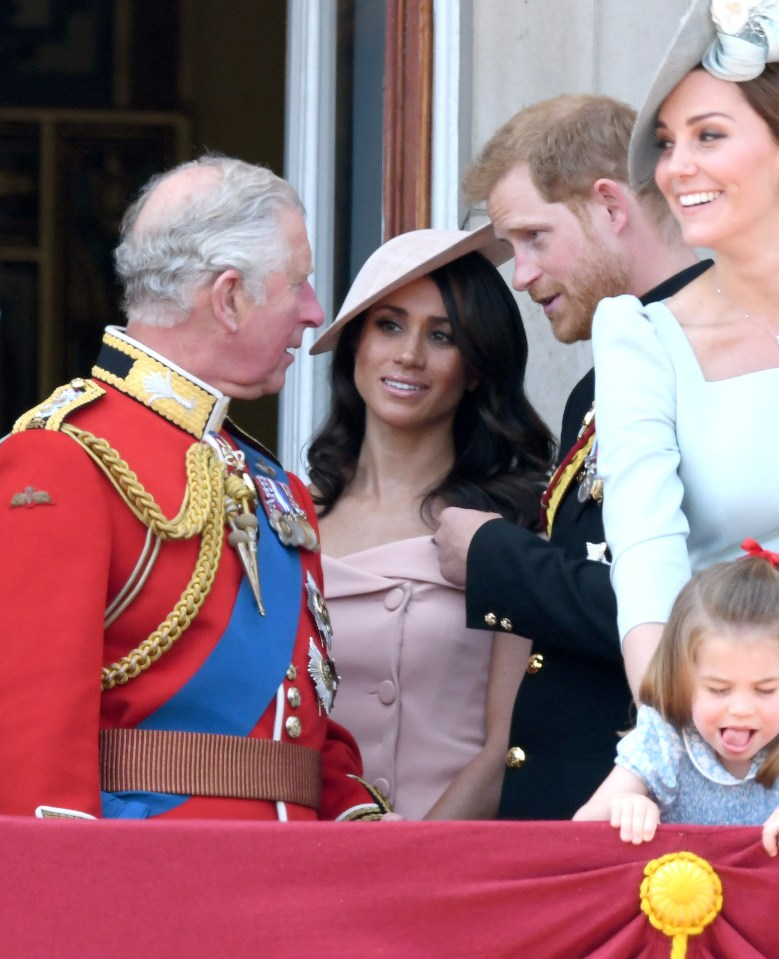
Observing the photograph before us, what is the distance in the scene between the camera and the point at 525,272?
3668mm

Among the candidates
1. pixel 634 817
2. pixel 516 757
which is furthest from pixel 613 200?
pixel 634 817

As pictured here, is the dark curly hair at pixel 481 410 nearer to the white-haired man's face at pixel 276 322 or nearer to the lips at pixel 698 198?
the white-haired man's face at pixel 276 322

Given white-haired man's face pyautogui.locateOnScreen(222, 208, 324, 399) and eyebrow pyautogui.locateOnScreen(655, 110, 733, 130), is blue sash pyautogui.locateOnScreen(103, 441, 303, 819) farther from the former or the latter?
eyebrow pyautogui.locateOnScreen(655, 110, 733, 130)

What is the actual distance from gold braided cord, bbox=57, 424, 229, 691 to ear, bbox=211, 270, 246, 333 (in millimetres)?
285

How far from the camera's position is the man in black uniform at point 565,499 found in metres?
2.97

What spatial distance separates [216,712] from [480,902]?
0.70 m

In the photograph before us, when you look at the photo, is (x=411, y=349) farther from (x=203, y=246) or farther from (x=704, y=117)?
(x=704, y=117)

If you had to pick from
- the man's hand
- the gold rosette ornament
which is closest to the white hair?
the man's hand

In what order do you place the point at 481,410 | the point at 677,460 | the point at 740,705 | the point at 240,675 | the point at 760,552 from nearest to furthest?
the point at 740,705 → the point at 760,552 → the point at 677,460 → the point at 240,675 → the point at 481,410

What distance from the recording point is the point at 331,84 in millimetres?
4695

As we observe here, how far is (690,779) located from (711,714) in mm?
100

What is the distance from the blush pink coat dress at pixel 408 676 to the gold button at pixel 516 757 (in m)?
0.38

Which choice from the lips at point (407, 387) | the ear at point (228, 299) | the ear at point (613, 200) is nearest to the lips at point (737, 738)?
the ear at point (228, 299)

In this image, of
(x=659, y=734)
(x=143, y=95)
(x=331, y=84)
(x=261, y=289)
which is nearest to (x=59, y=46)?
(x=143, y=95)
